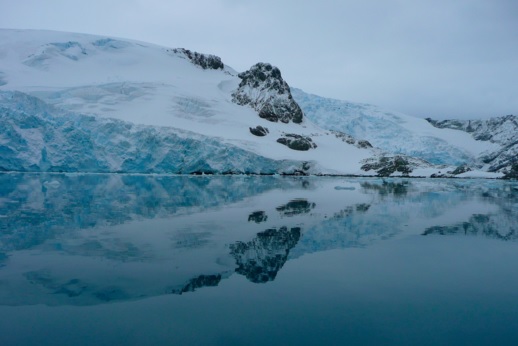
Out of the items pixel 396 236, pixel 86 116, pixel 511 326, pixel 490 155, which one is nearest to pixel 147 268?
pixel 511 326

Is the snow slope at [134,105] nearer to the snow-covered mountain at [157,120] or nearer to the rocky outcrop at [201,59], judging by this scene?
the snow-covered mountain at [157,120]

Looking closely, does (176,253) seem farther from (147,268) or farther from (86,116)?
(86,116)

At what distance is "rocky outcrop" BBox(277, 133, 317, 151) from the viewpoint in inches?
1736

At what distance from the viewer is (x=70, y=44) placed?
5512cm

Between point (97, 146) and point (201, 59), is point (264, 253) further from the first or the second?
point (201, 59)

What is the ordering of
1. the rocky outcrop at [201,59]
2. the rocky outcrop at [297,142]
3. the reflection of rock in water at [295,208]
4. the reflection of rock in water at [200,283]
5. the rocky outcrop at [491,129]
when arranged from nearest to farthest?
the reflection of rock in water at [200,283] → the reflection of rock in water at [295,208] → the rocky outcrop at [297,142] → the rocky outcrop at [491,129] → the rocky outcrop at [201,59]

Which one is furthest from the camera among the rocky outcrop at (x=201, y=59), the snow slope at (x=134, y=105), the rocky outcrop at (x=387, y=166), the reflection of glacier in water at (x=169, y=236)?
the rocky outcrop at (x=201, y=59)

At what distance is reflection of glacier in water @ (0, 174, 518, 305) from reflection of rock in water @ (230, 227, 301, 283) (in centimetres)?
2

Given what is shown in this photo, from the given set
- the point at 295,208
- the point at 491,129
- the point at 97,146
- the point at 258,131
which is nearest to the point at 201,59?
the point at 258,131

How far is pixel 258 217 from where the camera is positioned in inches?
403

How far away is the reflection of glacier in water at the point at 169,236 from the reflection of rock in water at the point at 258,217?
3 cm

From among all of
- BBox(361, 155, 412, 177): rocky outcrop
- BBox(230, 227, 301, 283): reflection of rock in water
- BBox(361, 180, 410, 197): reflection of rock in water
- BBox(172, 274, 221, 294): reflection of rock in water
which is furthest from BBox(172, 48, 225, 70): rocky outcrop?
BBox(172, 274, 221, 294): reflection of rock in water

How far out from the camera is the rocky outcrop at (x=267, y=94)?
5425 centimetres

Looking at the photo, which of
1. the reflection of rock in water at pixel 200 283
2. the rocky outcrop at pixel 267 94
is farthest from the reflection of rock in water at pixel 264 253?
the rocky outcrop at pixel 267 94
